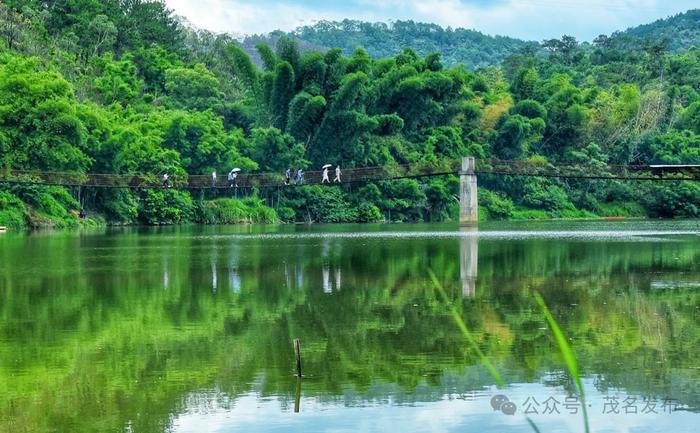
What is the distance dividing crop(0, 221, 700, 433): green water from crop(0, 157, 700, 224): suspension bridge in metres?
20.9

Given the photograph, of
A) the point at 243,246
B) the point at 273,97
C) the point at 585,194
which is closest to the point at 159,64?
the point at 273,97

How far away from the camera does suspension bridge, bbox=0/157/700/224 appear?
1917 inches

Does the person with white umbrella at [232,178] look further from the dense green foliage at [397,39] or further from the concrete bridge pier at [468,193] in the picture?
the dense green foliage at [397,39]

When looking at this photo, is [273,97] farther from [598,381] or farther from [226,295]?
[598,381]

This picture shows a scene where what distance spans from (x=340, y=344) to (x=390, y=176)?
43941 millimetres

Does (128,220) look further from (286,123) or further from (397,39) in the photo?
(397,39)

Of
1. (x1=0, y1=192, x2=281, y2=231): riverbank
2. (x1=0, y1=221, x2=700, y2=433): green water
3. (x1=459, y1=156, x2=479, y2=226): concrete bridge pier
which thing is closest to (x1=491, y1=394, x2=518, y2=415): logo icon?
(x1=0, y1=221, x2=700, y2=433): green water

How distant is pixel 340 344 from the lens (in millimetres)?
14055

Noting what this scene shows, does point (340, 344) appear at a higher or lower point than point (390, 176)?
lower

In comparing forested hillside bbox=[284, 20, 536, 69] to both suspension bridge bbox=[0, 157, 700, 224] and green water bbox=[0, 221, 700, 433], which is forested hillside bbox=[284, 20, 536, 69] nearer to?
suspension bridge bbox=[0, 157, 700, 224]

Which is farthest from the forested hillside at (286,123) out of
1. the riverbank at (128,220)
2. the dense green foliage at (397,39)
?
the dense green foliage at (397,39)

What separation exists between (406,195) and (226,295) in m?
47.7

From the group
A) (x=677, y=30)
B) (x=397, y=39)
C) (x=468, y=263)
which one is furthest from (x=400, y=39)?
(x=468, y=263)

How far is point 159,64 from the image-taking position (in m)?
73.6
